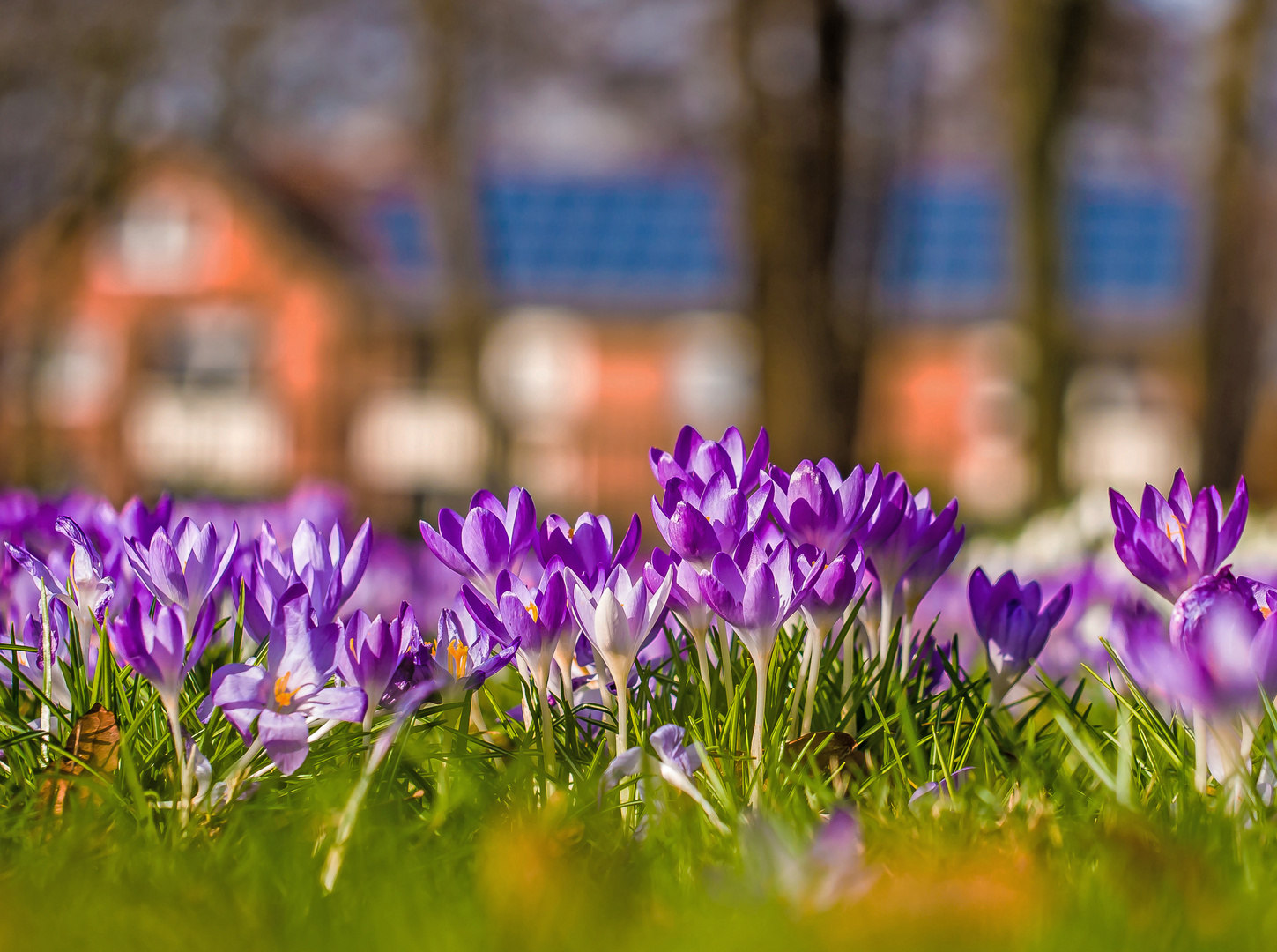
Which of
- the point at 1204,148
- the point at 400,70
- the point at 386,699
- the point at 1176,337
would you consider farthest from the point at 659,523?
the point at 1176,337

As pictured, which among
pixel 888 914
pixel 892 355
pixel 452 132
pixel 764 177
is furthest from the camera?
pixel 892 355

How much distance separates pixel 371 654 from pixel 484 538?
210 millimetres

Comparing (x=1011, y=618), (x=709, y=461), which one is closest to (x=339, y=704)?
(x=709, y=461)

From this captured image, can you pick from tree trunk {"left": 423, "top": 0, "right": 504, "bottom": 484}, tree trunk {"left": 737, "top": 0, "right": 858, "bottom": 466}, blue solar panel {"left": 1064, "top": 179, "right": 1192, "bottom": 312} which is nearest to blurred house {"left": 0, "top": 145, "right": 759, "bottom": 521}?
blue solar panel {"left": 1064, "top": 179, "right": 1192, "bottom": 312}

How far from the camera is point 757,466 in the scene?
1.71 m

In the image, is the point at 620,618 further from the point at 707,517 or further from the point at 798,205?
the point at 798,205

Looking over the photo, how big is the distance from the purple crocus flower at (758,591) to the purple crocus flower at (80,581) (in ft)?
2.50

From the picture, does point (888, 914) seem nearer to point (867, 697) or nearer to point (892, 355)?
point (867, 697)

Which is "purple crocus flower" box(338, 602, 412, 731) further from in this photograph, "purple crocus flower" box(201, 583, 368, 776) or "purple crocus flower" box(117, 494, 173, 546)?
"purple crocus flower" box(117, 494, 173, 546)

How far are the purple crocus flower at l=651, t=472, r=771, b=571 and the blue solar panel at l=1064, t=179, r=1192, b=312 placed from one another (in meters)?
31.3

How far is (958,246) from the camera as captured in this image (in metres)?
34.1

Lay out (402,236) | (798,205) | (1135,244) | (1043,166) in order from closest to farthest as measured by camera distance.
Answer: (798,205), (1043,166), (402,236), (1135,244)

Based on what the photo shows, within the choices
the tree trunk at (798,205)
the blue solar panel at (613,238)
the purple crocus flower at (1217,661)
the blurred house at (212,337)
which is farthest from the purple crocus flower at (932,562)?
the blurred house at (212,337)

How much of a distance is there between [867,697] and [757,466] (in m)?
0.38
